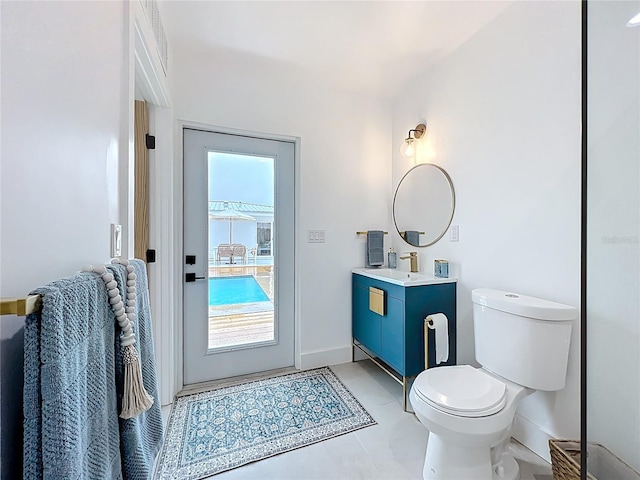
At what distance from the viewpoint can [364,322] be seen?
2385 millimetres

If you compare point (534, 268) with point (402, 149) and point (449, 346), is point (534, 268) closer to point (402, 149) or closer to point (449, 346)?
point (449, 346)

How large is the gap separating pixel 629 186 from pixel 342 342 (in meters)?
2.12

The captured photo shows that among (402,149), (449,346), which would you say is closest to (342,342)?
(449,346)

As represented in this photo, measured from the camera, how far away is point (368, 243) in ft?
8.49

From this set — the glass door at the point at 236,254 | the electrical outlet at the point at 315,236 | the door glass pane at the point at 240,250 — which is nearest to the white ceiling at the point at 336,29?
the glass door at the point at 236,254

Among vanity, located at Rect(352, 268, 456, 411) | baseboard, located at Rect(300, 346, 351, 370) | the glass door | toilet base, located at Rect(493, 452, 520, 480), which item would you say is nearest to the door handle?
the glass door

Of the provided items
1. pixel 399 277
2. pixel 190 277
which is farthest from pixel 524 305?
pixel 190 277

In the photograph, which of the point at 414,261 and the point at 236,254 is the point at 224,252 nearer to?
the point at 236,254

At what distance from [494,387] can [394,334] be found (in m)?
0.70

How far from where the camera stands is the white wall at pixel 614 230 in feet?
3.48

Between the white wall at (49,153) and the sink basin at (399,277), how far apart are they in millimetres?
1643

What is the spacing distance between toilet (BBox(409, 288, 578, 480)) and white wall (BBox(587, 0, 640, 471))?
0.71 ft

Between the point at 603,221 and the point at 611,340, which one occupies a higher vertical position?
the point at 603,221

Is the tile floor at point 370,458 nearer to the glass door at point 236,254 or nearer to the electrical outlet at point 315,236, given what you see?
Answer: the glass door at point 236,254
